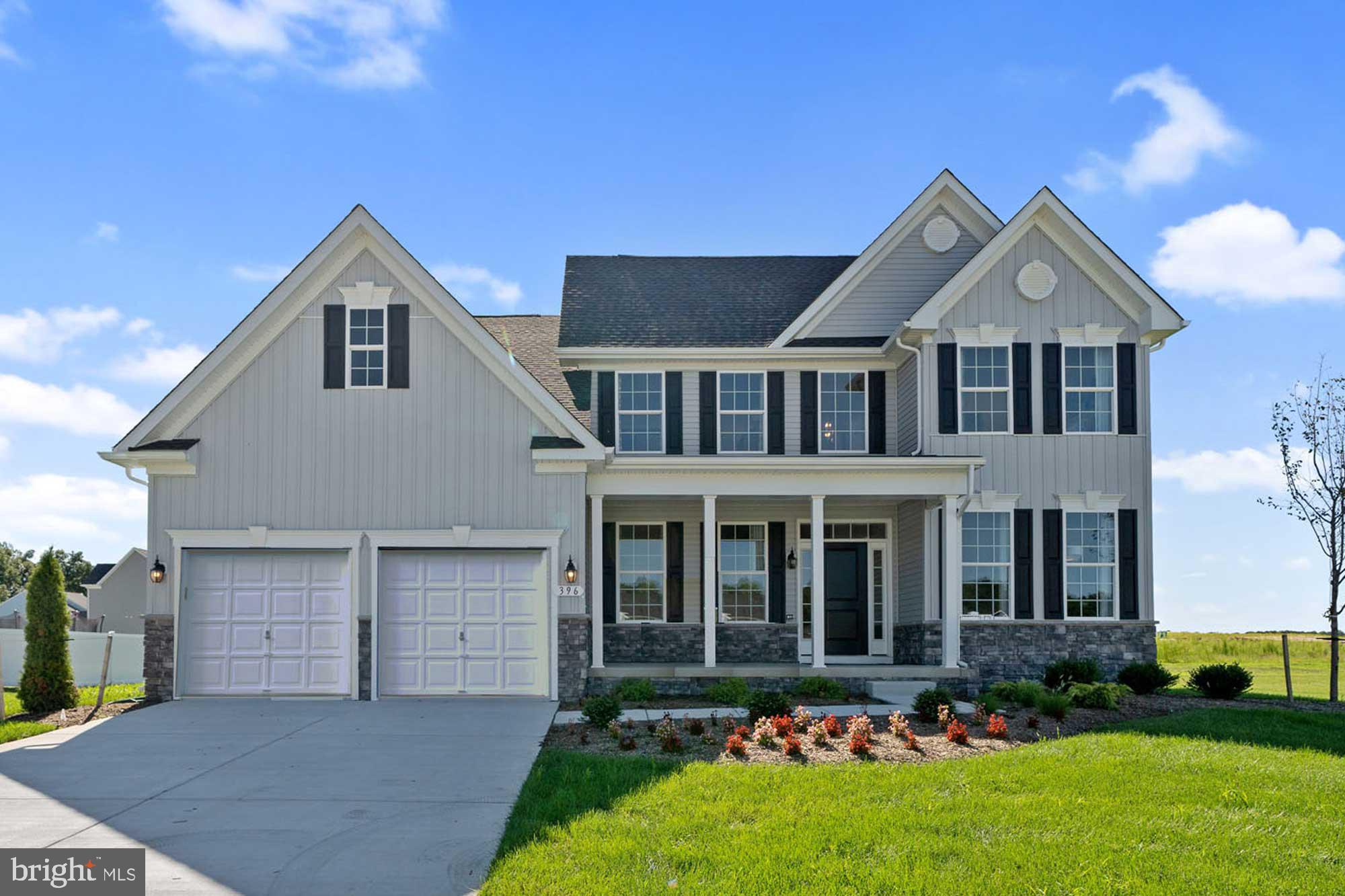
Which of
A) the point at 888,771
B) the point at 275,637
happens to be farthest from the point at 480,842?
the point at 275,637

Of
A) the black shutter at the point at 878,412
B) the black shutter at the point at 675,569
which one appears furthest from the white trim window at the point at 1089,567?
the black shutter at the point at 675,569

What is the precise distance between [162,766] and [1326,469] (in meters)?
18.2

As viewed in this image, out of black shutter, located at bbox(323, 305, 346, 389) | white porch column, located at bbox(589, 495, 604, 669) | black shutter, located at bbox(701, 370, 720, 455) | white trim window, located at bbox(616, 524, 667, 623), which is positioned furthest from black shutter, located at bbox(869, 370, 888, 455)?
black shutter, located at bbox(323, 305, 346, 389)

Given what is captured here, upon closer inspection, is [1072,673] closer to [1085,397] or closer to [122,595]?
[1085,397]

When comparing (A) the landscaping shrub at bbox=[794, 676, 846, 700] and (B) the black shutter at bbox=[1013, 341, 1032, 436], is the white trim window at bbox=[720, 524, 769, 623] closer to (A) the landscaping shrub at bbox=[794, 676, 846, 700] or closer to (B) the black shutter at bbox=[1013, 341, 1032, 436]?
(A) the landscaping shrub at bbox=[794, 676, 846, 700]

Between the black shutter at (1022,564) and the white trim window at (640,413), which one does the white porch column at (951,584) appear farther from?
the white trim window at (640,413)

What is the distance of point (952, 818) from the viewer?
28.9 feet

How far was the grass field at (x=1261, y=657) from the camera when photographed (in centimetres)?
2468

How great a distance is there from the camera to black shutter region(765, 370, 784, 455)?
68.0 feet

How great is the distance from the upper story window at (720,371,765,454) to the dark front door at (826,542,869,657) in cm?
246

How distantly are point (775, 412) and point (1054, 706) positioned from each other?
27.0ft

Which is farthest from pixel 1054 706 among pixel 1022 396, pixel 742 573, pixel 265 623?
pixel 265 623

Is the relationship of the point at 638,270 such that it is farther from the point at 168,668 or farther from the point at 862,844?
the point at 862,844

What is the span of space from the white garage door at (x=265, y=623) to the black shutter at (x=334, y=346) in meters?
2.55
